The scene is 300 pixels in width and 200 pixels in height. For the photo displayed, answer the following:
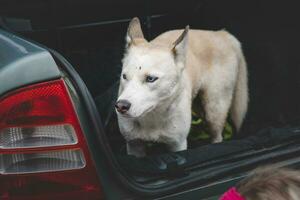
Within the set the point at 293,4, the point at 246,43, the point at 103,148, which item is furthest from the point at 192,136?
the point at 103,148

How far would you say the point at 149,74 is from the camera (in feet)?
9.42

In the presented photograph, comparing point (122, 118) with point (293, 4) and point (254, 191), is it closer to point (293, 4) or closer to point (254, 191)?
point (254, 191)

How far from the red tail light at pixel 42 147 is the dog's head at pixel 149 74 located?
26.2 inches

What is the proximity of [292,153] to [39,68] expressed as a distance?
1.21 metres

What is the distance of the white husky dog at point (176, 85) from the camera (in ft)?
9.41

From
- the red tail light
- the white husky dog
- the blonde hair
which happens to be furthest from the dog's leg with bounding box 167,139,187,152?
the blonde hair

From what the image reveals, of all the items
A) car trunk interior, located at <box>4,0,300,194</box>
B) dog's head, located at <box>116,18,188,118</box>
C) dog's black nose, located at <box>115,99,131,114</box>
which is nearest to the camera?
dog's black nose, located at <box>115,99,131,114</box>

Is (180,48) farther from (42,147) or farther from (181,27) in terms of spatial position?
(181,27)

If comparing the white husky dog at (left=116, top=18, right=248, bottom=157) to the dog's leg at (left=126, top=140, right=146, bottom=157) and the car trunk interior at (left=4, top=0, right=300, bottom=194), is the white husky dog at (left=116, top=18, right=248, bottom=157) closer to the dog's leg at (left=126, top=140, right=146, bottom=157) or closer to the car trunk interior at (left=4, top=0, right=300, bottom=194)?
the dog's leg at (left=126, top=140, right=146, bottom=157)

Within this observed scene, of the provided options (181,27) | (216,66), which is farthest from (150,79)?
(181,27)

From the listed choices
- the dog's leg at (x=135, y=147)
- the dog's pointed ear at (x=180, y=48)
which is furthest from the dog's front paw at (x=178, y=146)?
the dog's pointed ear at (x=180, y=48)

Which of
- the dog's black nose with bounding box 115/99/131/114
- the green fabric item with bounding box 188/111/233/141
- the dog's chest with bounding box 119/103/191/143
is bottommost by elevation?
the green fabric item with bounding box 188/111/233/141

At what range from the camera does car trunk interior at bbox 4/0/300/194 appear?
12.3ft

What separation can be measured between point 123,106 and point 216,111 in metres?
1.10
